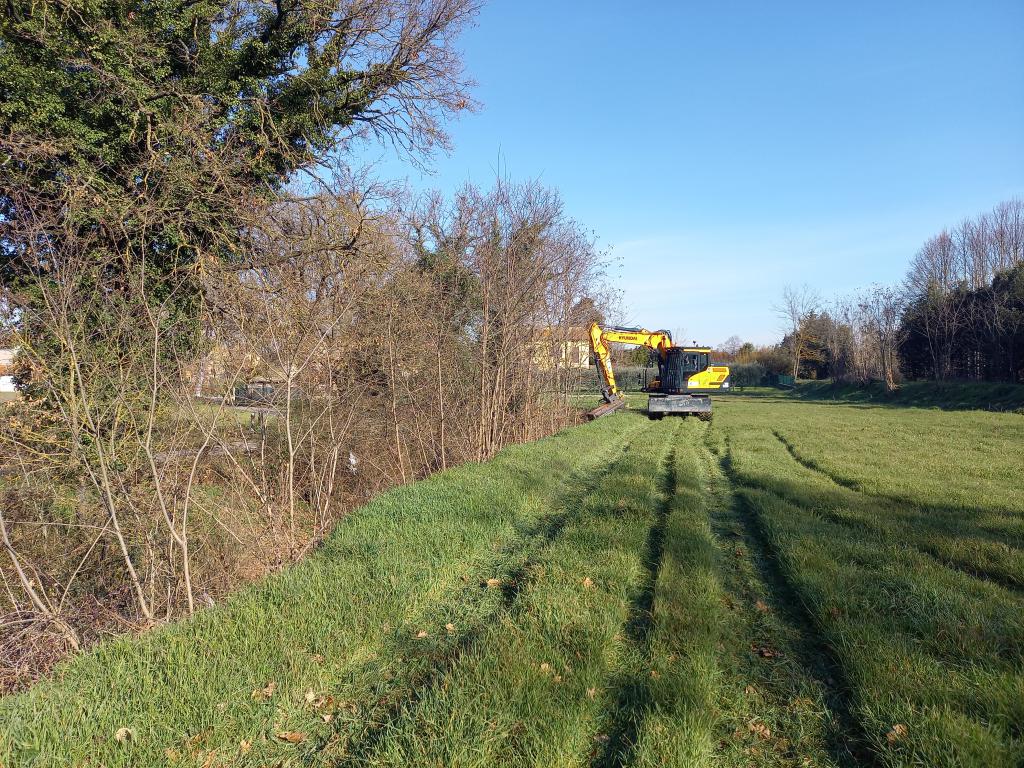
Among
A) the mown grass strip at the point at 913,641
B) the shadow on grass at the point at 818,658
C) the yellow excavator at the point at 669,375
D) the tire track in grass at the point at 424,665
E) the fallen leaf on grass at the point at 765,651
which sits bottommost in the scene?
the fallen leaf on grass at the point at 765,651

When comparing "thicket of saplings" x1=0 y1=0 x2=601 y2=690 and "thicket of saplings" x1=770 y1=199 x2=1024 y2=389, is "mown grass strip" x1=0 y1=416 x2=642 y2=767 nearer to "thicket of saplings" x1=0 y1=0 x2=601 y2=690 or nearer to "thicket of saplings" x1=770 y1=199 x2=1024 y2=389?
"thicket of saplings" x1=0 y1=0 x2=601 y2=690

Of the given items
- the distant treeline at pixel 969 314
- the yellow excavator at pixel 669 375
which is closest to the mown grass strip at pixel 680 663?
the yellow excavator at pixel 669 375

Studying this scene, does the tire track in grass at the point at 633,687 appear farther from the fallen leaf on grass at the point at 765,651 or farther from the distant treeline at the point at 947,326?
the distant treeline at the point at 947,326

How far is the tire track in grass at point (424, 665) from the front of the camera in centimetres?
304

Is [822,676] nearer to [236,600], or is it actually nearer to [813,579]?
[813,579]

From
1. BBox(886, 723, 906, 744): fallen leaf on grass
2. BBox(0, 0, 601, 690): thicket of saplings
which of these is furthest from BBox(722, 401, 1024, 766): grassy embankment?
BBox(0, 0, 601, 690): thicket of saplings

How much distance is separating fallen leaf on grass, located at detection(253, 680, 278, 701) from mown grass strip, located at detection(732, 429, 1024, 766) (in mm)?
3348

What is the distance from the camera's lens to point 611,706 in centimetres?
334

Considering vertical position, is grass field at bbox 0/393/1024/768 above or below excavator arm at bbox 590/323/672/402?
below

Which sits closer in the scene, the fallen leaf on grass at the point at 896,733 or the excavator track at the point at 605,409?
the fallen leaf on grass at the point at 896,733

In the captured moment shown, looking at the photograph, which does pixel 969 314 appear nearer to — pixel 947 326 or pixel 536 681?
pixel 947 326

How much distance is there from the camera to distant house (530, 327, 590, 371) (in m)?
16.7

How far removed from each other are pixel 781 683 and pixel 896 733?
Answer: 756mm

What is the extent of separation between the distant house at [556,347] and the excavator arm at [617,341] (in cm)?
176
